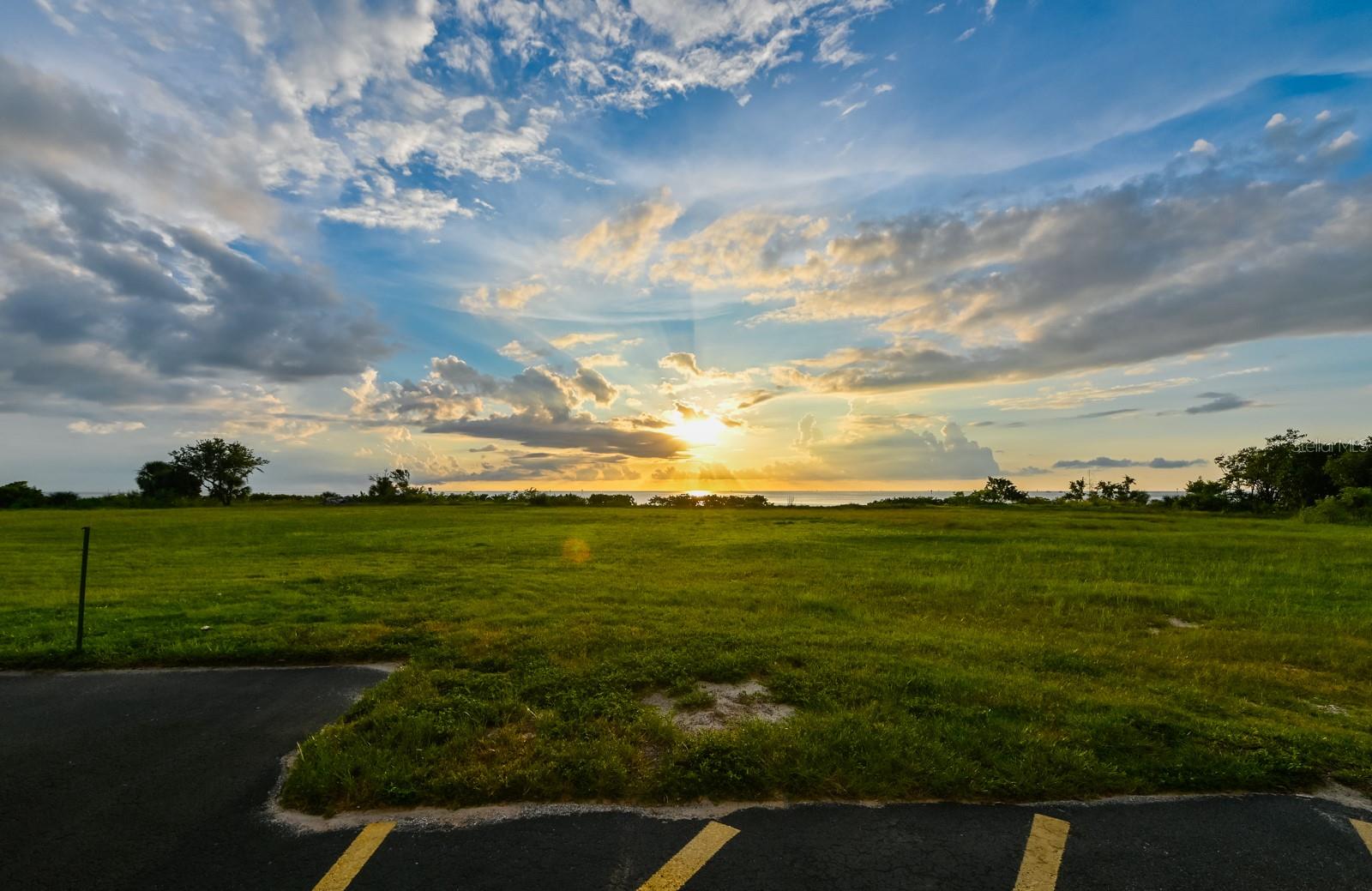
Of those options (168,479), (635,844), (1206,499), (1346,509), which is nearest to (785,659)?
(635,844)

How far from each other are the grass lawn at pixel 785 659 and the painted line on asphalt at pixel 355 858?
426 mm

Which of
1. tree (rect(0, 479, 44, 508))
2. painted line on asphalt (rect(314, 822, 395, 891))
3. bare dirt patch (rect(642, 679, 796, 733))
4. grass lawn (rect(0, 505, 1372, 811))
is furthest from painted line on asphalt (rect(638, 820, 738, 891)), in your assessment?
tree (rect(0, 479, 44, 508))

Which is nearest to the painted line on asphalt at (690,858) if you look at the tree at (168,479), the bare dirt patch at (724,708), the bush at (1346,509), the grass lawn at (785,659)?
the grass lawn at (785,659)

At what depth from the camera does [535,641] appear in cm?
1046

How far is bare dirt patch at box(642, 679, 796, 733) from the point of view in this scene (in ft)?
23.6

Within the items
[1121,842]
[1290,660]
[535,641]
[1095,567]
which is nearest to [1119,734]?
[1121,842]

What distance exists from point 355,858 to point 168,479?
11832cm

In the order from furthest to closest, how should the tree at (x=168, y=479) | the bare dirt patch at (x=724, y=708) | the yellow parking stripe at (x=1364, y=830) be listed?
1. the tree at (x=168, y=479)
2. the bare dirt patch at (x=724, y=708)
3. the yellow parking stripe at (x=1364, y=830)

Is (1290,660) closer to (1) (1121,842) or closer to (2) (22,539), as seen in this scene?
(1) (1121,842)

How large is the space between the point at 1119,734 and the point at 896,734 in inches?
105

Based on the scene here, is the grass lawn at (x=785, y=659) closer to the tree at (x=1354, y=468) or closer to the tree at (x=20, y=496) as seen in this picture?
the tree at (x=1354, y=468)

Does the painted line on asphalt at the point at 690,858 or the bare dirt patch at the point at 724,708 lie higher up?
the bare dirt patch at the point at 724,708

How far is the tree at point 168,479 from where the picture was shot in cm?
9159

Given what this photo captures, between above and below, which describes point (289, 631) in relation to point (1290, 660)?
above
